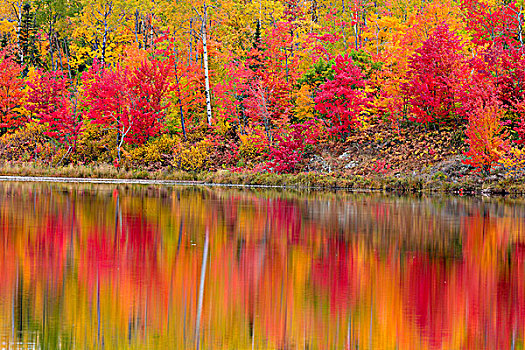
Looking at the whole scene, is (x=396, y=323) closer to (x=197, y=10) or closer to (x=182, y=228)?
(x=182, y=228)

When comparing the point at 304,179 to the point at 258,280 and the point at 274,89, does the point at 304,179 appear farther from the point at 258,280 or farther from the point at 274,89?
the point at 258,280

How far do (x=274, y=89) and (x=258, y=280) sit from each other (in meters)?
36.5

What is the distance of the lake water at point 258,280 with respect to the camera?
862 centimetres

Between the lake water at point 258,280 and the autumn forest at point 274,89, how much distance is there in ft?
55.6

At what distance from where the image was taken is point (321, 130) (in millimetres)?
43688

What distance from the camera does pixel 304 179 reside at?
131ft

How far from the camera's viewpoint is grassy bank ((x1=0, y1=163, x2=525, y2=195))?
118ft

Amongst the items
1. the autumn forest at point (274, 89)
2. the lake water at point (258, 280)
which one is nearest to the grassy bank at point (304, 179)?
the autumn forest at point (274, 89)

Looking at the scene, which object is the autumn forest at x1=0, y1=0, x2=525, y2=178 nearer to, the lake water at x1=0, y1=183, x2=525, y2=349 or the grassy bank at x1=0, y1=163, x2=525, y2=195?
the grassy bank at x1=0, y1=163, x2=525, y2=195

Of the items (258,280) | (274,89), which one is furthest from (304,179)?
(258,280)

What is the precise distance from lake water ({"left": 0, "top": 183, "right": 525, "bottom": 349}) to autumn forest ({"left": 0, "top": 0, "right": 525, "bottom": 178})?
55.6 feet

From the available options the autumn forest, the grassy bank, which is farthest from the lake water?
the autumn forest

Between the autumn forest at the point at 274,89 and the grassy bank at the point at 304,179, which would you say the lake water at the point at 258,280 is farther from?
the autumn forest at the point at 274,89

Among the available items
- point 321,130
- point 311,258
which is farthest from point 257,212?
point 321,130
